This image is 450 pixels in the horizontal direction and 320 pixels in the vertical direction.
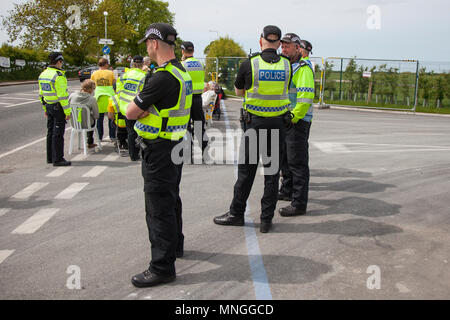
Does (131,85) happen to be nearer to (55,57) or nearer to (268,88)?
(55,57)

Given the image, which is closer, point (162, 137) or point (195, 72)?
point (162, 137)

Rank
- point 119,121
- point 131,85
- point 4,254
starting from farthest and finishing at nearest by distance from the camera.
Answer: point 119,121 → point 131,85 → point 4,254

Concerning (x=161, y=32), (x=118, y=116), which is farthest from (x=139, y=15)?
(x=161, y=32)

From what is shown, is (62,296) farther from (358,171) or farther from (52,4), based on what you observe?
(52,4)

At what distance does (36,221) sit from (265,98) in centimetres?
311

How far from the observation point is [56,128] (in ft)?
26.8

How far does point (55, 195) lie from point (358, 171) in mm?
5224

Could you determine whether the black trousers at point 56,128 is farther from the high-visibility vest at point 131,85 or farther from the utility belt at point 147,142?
the utility belt at point 147,142

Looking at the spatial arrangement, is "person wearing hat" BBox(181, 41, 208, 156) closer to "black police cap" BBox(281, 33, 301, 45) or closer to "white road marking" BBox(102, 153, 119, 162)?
"white road marking" BBox(102, 153, 119, 162)

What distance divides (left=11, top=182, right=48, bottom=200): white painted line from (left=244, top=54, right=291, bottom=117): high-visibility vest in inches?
140

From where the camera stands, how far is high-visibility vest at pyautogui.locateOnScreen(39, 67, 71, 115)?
7941 millimetres

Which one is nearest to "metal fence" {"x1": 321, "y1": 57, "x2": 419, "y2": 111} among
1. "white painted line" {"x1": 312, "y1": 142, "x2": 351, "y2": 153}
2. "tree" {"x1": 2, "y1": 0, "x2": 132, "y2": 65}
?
"white painted line" {"x1": 312, "y1": 142, "x2": 351, "y2": 153}

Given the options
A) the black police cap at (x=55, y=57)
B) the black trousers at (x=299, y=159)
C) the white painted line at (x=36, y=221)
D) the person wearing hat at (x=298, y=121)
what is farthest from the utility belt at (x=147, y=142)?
the black police cap at (x=55, y=57)
